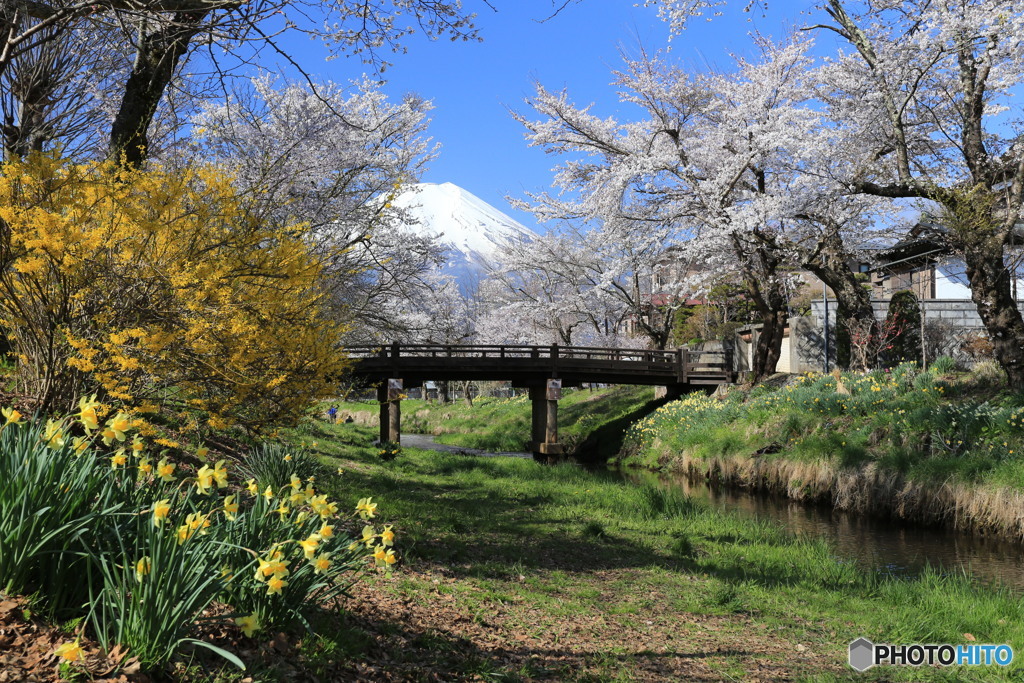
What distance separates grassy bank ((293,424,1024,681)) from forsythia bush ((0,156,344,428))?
2.36 m

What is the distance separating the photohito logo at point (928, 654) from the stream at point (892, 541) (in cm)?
262

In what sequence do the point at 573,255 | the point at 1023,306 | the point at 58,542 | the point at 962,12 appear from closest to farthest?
1. the point at 58,542
2. the point at 962,12
3. the point at 1023,306
4. the point at 573,255

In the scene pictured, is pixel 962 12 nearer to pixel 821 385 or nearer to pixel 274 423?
pixel 821 385

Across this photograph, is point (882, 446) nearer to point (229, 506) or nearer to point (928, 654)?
point (928, 654)

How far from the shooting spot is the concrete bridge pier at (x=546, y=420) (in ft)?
82.4

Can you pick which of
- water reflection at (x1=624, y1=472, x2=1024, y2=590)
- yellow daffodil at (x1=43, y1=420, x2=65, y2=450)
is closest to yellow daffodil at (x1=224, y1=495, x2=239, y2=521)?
yellow daffodil at (x1=43, y1=420, x2=65, y2=450)

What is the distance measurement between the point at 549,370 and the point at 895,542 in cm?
1621

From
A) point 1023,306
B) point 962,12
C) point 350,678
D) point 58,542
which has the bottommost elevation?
point 350,678

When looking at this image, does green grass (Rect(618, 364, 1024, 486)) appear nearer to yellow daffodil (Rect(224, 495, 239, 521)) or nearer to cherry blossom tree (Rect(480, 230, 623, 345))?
cherry blossom tree (Rect(480, 230, 623, 345))

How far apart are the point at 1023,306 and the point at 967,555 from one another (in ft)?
58.6

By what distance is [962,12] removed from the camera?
12.0 metres

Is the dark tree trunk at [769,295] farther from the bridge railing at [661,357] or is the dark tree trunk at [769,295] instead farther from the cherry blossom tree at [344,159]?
the cherry blossom tree at [344,159]

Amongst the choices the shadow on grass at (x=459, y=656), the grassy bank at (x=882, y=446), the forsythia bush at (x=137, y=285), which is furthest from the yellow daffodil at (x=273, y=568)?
the grassy bank at (x=882, y=446)

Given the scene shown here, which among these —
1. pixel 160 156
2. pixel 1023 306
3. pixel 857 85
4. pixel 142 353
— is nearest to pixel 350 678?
pixel 142 353
